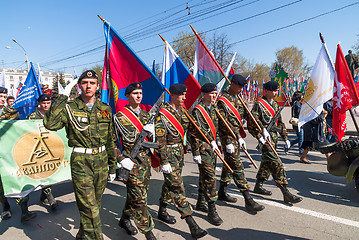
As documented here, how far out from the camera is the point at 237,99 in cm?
428

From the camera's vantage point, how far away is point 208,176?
142 inches

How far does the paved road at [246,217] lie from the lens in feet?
10.6

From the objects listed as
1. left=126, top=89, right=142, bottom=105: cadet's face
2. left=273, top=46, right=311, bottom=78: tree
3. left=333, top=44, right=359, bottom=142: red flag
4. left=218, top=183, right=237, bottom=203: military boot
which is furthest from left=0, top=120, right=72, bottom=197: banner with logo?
left=273, top=46, right=311, bottom=78: tree

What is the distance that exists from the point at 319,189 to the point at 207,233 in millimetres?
2750

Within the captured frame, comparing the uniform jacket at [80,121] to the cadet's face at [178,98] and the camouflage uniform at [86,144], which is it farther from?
the cadet's face at [178,98]

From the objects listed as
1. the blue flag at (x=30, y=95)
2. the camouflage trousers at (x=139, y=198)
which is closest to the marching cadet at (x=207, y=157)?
the camouflage trousers at (x=139, y=198)

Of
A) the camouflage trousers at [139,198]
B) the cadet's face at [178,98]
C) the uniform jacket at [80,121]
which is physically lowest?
the camouflage trousers at [139,198]

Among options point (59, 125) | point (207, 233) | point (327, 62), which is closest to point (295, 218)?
point (207, 233)

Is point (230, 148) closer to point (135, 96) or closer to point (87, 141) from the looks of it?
point (135, 96)

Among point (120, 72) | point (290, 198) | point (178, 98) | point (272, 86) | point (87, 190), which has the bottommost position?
point (290, 198)

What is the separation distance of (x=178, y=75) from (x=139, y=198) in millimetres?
2352

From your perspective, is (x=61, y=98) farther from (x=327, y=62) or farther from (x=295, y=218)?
(x=327, y=62)

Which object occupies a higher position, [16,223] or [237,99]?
[237,99]

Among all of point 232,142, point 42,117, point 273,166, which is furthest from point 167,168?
point 42,117
